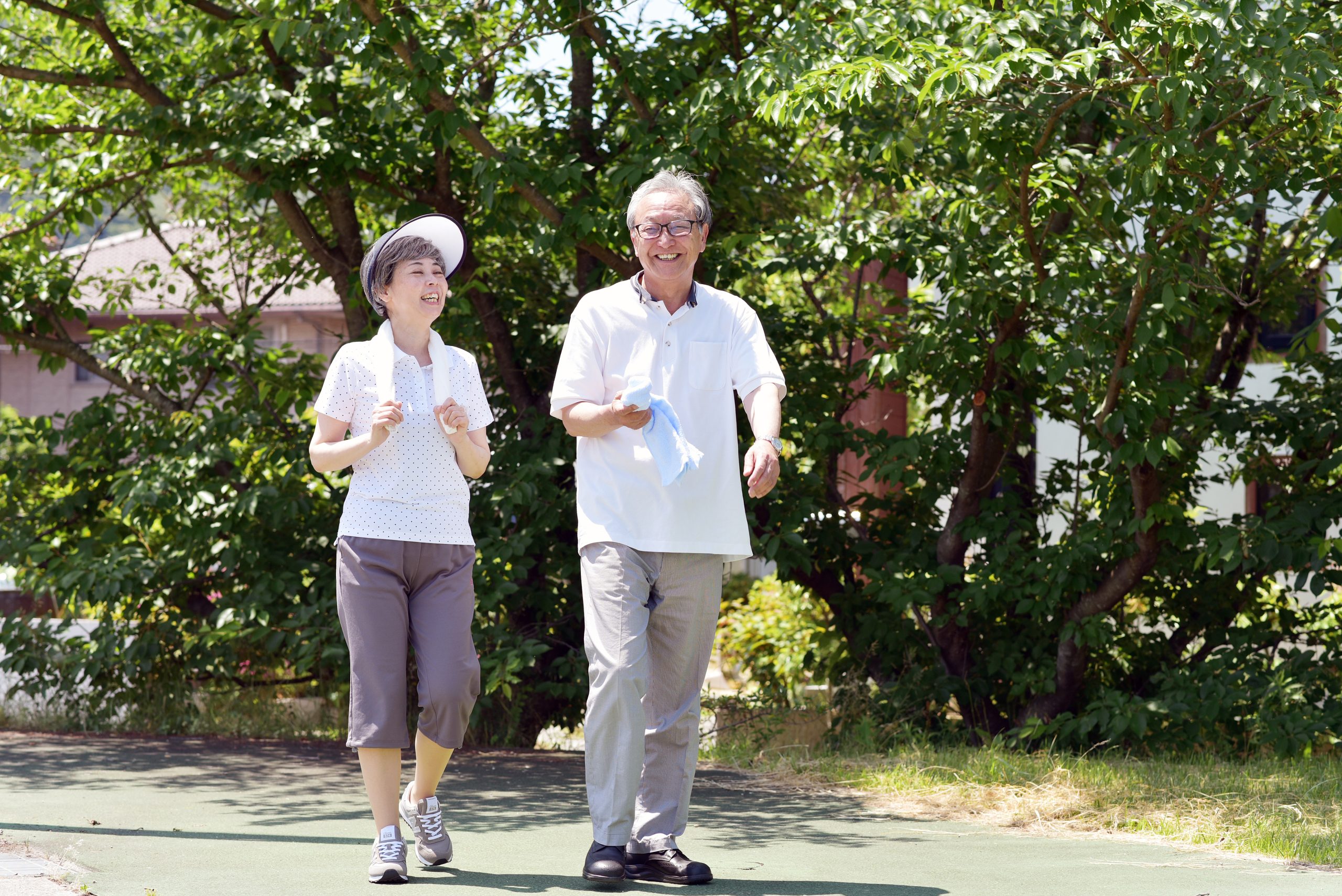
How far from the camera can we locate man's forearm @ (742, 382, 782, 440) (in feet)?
12.7

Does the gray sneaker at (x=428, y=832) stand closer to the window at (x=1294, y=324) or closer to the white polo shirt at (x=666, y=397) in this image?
the white polo shirt at (x=666, y=397)

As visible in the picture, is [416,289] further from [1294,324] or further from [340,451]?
[1294,324]

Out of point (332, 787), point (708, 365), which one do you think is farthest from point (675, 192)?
point (332, 787)

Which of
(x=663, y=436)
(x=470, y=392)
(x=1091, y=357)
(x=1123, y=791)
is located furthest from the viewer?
(x=1091, y=357)

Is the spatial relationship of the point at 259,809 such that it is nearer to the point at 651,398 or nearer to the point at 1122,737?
the point at 651,398

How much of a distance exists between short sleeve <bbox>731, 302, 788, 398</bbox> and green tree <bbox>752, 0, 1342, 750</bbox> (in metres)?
1.30

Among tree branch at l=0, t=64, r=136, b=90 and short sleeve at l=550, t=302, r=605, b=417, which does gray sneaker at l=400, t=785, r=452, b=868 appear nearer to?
short sleeve at l=550, t=302, r=605, b=417

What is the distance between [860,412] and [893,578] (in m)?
1.04

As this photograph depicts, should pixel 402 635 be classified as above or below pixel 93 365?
below

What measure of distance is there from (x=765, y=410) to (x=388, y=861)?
5.04 ft

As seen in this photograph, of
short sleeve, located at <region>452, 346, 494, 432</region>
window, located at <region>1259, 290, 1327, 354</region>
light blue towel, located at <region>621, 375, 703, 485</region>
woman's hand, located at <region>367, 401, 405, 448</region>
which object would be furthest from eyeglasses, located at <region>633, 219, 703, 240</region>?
window, located at <region>1259, 290, 1327, 354</region>

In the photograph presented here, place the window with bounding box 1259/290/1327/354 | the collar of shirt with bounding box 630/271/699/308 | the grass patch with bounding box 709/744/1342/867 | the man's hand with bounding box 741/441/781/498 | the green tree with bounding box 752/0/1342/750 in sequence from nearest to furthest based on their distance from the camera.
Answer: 1. the man's hand with bounding box 741/441/781/498
2. the collar of shirt with bounding box 630/271/699/308
3. the grass patch with bounding box 709/744/1342/867
4. the green tree with bounding box 752/0/1342/750
5. the window with bounding box 1259/290/1327/354

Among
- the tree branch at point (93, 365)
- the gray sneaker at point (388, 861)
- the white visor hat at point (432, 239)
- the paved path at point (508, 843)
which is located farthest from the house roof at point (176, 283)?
the gray sneaker at point (388, 861)

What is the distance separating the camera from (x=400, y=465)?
399 centimetres
